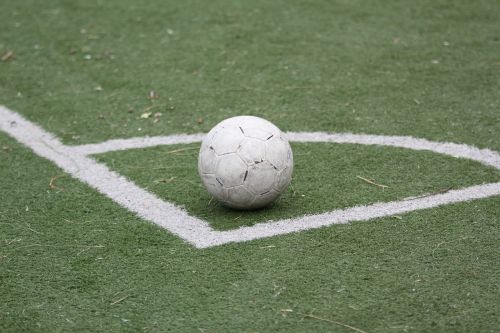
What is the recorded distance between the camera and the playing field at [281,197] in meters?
4.93

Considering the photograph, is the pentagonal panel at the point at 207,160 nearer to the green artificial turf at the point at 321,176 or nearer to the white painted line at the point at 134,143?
the green artificial turf at the point at 321,176

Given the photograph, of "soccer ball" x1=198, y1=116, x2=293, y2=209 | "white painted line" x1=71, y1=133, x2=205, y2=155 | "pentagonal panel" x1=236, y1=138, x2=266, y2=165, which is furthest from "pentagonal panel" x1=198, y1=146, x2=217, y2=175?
"white painted line" x1=71, y1=133, x2=205, y2=155

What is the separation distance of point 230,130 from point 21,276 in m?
1.73

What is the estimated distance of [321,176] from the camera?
668cm

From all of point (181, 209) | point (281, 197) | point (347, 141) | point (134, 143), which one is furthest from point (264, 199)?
point (134, 143)

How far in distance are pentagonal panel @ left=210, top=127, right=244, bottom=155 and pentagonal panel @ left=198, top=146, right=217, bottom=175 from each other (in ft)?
0.14

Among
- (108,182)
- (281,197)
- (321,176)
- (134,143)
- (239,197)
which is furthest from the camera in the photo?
(134,143)

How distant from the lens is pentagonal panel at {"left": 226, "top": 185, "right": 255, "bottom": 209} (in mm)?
5820

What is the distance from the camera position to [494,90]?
8.36m

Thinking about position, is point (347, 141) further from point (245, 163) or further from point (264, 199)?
point (245, 163)

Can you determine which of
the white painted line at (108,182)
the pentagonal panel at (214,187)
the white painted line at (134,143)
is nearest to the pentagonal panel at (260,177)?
the pentagonal panel at (214,187)

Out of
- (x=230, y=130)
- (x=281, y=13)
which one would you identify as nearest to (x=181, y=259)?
(x=230, y=130)

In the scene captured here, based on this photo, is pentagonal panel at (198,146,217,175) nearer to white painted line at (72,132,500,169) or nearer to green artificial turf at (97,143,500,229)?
green artificial turf at (97,143,500,229)

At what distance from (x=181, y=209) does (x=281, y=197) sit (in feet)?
2.51
